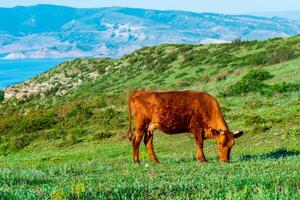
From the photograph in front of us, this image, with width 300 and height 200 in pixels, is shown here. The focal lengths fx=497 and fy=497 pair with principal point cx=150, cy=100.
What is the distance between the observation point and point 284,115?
30891mm

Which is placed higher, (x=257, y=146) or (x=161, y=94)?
(x=161, y=94)

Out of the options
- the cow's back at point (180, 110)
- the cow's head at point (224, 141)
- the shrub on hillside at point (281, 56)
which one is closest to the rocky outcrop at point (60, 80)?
the shrub on hillside at point (281, 56)

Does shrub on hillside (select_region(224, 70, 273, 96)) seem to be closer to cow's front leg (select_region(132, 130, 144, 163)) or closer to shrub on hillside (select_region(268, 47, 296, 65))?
shrub on hillside (select_region(268, 47, 296, 65))

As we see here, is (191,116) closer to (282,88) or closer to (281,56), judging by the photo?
(282,88)

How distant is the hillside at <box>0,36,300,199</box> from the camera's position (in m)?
9.62

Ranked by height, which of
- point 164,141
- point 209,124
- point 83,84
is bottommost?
point 83,84

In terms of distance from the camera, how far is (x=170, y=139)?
3075cm

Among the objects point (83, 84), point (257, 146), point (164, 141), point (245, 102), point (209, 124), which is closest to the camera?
point (209, 124)

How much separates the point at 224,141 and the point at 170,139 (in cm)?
1332

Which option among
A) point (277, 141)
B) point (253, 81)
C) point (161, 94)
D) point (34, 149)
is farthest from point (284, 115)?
point (34, 149)

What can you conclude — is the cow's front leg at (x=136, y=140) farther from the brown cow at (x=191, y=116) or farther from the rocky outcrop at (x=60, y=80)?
the rocky outcrop at (x=60, y=80)

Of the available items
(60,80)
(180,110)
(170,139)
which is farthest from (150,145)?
(60,80)

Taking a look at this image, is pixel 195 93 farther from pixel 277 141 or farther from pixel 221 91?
pixel 221 91

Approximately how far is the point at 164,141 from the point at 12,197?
2251 centimetres
